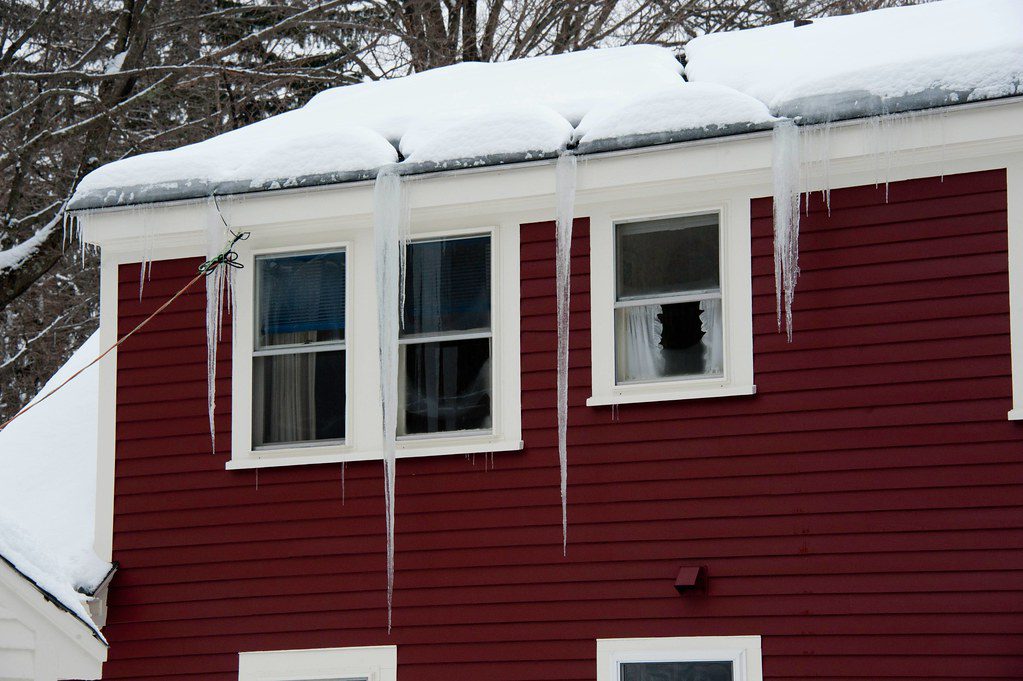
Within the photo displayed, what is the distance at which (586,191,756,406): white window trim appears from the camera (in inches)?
320

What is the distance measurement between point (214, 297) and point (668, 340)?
2.84 metres

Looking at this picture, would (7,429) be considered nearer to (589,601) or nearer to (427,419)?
(427,419)

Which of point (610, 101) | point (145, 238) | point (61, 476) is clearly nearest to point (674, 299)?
point (610, 101)

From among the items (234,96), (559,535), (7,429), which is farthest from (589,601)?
(234,96)

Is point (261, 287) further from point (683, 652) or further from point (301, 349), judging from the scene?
point (683, 652)

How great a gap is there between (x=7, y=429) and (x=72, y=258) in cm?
804

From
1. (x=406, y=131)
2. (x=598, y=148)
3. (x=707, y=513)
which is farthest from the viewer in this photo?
(x=406, y=131)

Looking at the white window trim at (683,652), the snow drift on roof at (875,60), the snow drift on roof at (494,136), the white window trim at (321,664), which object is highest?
the snow drift on roof at (875,60)

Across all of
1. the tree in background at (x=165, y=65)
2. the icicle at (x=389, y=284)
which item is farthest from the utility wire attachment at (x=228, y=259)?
the tree in background at (x=165, y=65)

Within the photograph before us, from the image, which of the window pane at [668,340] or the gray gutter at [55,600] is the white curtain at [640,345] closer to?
the window pane at [668,340]

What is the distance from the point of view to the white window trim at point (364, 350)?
8516 millimetres

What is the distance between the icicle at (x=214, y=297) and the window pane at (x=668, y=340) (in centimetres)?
249

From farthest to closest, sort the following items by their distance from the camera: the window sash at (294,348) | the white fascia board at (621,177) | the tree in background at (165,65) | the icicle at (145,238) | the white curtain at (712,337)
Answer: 1. the tree in background at (165,65)
2. the icicle at (145,238)
3. the window sash at (294,348)
4. the white curtain at (712,337)
5. the white fascia board at (621,177)

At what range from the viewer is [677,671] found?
310 inches
